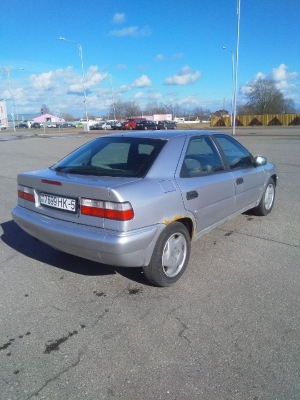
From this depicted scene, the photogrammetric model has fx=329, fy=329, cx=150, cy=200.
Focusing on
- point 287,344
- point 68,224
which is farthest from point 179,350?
point 68,224

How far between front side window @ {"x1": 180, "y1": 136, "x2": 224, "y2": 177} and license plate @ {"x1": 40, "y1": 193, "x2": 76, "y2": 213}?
1.15 m

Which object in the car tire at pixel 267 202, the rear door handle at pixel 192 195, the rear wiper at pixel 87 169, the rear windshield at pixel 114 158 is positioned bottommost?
the car tire at pixel 267 202

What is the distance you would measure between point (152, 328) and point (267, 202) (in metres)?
3.66

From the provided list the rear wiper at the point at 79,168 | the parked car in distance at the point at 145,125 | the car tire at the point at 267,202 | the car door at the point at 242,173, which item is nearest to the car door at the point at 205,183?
the car door at the point at 242,173

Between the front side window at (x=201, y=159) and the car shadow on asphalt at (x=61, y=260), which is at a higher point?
the front side window at (x=201, y=159)

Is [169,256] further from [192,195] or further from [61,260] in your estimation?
[61,260]

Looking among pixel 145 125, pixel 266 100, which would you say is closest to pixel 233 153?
pixel 145 125

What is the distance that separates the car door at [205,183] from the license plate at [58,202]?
108 centimetres

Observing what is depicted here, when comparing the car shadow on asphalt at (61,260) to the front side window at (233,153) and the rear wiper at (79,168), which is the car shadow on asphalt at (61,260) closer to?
the rear wiper at (79,168)

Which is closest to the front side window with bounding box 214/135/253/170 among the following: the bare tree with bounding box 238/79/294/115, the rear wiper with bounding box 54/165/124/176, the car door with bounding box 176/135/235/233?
the car door with bounding box 176/135/235/233

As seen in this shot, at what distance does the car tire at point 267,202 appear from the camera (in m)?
5.38

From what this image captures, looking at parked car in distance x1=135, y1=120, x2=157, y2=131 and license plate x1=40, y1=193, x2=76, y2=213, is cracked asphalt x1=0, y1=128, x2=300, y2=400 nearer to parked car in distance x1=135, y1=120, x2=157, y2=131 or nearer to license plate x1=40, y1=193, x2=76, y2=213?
license plate x1=40, y1=193, x2=76, y2=213

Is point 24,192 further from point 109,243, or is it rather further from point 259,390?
point 259,390

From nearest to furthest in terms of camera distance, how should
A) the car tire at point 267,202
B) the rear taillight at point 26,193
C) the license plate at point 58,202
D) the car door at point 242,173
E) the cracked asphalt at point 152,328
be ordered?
the cracked asphalt at point 152,328 → the license plate at point 58,202 → the rear taillight at point 26,193 → the car door at point 242,173 → the car tire at point 267,202
